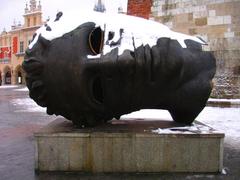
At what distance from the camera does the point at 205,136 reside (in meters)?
4.61

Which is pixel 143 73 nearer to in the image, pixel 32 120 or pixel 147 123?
pixel 147 123

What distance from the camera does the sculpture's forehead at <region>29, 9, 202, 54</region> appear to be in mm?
4727

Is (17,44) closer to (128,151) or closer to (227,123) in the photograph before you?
(227,123)

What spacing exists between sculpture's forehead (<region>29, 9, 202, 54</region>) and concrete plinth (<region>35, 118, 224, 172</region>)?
3.20 feet

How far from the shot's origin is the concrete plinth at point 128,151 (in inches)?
181

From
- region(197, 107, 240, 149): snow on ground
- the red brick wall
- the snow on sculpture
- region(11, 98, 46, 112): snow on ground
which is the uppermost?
the red brick wall

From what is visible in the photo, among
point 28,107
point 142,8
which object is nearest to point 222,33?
point 142,8

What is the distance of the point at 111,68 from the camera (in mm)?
4457

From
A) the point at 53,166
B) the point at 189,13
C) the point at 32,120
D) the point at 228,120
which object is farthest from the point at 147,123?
the point at 189,13

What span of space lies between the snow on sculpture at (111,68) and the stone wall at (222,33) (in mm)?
9674

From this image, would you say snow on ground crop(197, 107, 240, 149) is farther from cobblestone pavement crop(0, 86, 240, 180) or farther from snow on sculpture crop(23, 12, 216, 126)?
snow on sculpture crop(23, 12, 216, 126)

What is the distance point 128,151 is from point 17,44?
211 ft

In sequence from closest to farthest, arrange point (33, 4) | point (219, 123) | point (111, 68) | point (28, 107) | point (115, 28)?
point (111, 68)
point (115, 28)
point (219, 123)
point (28, 107)
point (33, 4)

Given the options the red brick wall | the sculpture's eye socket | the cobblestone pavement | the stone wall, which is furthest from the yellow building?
the sculpture's eye socket
